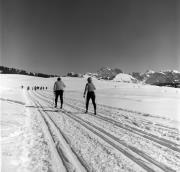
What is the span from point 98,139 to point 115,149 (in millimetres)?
1011

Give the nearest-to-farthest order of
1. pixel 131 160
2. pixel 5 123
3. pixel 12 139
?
1. pixel 131 160
2. pixel 12 139
3. pixel 5 123

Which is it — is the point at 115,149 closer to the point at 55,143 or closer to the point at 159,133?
the point at 55,143

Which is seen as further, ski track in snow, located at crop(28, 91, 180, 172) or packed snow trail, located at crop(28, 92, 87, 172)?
ski track in snow, located at crop(28, 91, 180, 172)

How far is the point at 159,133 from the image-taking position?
7.88 metres

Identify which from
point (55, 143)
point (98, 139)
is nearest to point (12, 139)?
point (55, 143)

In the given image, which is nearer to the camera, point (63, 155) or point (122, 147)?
point (63, 155)

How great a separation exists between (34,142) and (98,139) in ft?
6.02

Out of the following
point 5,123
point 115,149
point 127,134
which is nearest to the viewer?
point 115,149

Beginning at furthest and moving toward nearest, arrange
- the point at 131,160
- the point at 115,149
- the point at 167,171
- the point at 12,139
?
the point at 12,139 → the point at 115,149 → the point at 131,160 → the point at 167,171

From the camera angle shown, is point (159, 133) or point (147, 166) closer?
point (147, 166)

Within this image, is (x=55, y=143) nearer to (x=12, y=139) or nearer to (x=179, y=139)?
(x=12, y=139)

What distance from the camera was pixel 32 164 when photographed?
4.53 metres

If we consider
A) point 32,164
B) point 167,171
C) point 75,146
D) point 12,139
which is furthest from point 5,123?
point 167,171

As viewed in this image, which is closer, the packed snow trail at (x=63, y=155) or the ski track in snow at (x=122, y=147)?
the packed snow trail at (x=63, y=155)
